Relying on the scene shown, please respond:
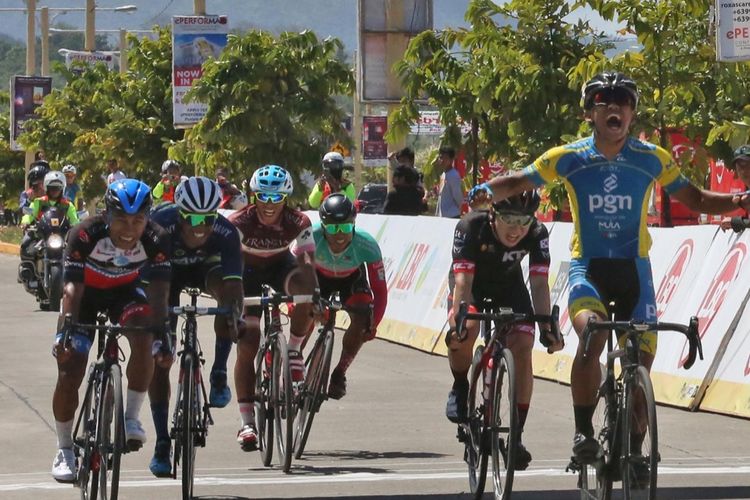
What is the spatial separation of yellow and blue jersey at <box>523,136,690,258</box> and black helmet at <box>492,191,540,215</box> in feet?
2.54

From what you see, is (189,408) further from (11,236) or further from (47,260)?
(11,236)

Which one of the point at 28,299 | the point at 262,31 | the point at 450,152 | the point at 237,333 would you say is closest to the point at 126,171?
the point at 262,31

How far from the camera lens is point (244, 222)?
1152cm

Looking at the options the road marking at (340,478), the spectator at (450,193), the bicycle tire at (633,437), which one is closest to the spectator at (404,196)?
the spectator at (450,193)

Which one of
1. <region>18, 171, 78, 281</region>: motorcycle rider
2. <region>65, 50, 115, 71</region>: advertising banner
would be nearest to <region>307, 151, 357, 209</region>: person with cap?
<region>18, 171, 78, 281</region>: motorcycle rider

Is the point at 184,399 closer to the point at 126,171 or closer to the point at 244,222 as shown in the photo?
the point at 244,222

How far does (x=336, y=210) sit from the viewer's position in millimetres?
11641

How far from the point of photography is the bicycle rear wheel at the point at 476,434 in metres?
9.23

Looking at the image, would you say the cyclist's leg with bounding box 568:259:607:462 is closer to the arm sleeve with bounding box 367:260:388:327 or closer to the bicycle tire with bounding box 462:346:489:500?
the bicycle tire with bounding box 462:346:489:500

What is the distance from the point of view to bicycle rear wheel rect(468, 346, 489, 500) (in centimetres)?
923

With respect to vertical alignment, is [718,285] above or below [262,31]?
below

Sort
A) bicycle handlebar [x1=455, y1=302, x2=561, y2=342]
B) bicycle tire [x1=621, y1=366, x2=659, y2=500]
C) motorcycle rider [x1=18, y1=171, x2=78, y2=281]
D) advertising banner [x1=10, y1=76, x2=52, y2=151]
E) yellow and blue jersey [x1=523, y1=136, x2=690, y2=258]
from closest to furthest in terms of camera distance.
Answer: bicycle tire [x1=621, y1=366, x2=659, y2=500] → yellow and blue jersey [x1=523, y1=136, x2=690, y2=258] → bicycle handlebar [x1=455, y1=302, x2=561, y2=342] → motorcycle rider [x1=18, y1=171, x2=78, y2=281] → advertising banner [x1=10, y1=76, x2=52, y2=151]

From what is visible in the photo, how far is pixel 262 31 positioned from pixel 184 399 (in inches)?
841

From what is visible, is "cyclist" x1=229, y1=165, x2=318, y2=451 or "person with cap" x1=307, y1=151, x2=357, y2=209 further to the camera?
"person with cap" x1=307, y1=151, x2=357, y2=209
